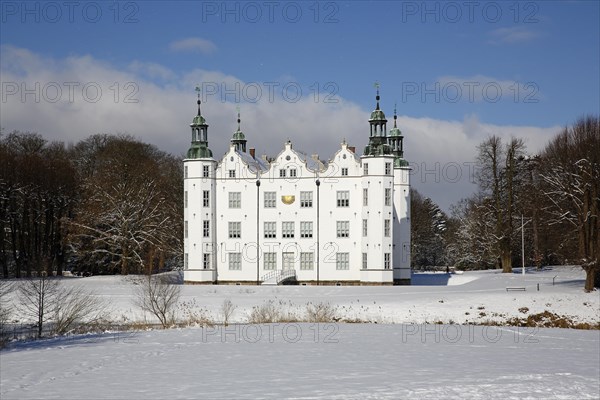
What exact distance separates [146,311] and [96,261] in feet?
75.0

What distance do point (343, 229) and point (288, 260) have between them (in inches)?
183

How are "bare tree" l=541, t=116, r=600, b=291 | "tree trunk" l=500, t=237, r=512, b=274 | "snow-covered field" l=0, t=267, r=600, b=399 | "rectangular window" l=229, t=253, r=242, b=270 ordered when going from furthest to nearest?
1. "tree trunk" l=500, t=237, r=512, b=274
2. "rectangular window" l=229, t=253, r=242, b=270
3. "bare tree" l=541, t=116, r=600, b=291
4. "snow-covered field" l=0, t=267, r=600, b=399

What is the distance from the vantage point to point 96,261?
193 feet

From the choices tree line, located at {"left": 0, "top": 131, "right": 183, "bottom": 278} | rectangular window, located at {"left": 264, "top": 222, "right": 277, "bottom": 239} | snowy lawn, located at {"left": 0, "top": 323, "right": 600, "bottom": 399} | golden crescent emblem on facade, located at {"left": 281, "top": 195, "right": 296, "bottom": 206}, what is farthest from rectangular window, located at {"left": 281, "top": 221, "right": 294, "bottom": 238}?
snowy lawn, located at {"left": 0, "top": 323, "right": 600, "bottom": 399}

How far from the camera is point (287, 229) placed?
5434cm

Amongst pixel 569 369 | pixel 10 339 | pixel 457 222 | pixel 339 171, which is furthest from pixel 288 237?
pixel 457 222

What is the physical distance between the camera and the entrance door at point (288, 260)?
5416 cm

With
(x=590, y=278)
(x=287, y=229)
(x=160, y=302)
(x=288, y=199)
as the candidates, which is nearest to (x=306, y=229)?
(x=287, y=229)

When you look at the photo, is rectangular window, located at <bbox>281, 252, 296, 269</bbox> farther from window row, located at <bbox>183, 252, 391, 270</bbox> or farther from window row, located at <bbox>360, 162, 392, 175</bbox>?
window row, located at <bbox>360, 162, 392, 175</bbox>

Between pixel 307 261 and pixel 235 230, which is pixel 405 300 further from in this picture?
pixel 235 230

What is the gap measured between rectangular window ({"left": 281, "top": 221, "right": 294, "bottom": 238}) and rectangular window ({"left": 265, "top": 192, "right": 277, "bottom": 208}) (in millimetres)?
1608

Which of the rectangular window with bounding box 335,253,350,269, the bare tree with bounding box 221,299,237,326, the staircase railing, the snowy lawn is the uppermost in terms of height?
the rectangular window with bounding box 335,253,350,269

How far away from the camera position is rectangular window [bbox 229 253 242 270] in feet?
180

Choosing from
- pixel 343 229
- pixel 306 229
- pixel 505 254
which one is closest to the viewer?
pixel 343 229
